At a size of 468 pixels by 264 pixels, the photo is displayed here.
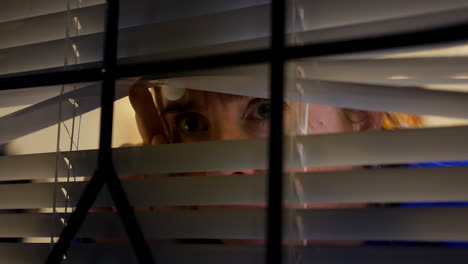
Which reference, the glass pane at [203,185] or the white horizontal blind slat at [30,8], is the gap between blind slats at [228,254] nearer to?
the glass pane at [203,185]

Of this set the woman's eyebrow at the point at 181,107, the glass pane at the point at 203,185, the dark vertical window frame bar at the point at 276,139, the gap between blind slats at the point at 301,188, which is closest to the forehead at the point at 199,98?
the woman's eyebrow at the point at 181,107

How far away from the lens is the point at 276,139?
0.55 metres

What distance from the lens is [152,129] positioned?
106 centimetres

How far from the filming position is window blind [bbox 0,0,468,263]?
56 cm

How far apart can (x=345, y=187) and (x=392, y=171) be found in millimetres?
57

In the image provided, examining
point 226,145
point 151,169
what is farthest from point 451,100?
point 151,169

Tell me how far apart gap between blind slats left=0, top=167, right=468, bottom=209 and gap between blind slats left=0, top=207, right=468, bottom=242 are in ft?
0.04

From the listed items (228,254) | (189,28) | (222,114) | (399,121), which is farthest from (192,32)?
(399,121)

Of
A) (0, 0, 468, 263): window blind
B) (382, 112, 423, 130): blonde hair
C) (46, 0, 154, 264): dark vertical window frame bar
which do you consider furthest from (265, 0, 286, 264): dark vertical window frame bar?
(382, 112, 423, 130): blonde hair

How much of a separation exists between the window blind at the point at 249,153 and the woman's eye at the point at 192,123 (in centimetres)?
43

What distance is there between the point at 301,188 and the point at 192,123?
0.62 meters

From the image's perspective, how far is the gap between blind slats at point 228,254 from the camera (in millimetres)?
537

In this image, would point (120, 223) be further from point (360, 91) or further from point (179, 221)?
point (360, 91)

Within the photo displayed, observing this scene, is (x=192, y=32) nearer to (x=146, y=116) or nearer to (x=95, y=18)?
(x=95, y=18)
